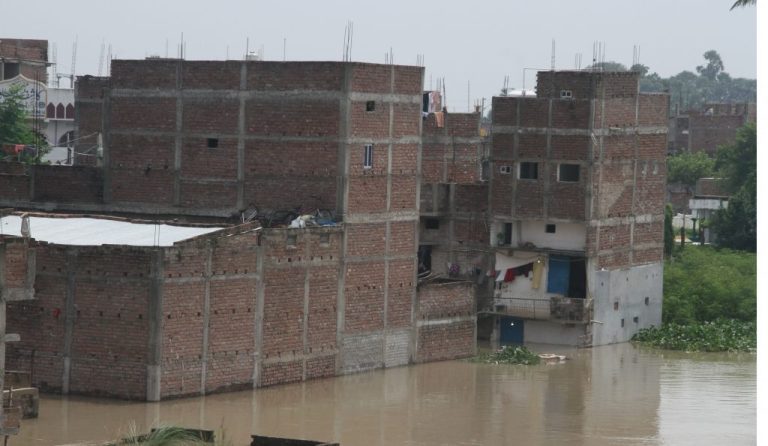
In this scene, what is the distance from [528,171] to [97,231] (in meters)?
12.0

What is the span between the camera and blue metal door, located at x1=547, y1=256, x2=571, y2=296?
4091cm

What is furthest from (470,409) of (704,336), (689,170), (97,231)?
(689,170)

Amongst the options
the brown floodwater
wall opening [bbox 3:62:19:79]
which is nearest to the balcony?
the brown floodwater

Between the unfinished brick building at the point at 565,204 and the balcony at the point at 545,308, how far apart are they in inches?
0.9

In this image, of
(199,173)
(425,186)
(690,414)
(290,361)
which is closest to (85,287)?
(290,361)

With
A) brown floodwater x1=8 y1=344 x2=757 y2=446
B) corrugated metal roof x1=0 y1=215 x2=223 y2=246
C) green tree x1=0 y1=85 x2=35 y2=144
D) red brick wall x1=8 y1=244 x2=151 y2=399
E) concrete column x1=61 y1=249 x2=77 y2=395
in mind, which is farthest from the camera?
green tree x1=0 y1=85 x2=35 y2=144

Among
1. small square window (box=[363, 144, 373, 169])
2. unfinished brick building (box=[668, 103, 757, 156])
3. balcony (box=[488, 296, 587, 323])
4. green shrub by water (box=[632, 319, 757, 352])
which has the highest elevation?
unfinished brick building (box=[668, 103, 757, 156])

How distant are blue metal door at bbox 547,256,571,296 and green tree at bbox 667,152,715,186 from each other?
41048 millimetres

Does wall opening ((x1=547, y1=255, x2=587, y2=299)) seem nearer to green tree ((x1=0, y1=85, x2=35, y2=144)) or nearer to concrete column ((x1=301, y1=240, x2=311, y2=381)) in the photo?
concrete column ((x1=301, y1=240, x2=311, y2=381))

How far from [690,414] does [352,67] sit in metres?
9.11

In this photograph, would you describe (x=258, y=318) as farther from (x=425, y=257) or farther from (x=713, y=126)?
(x=713, y=126)

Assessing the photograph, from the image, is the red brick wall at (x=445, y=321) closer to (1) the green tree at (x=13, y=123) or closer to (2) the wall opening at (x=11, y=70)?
(1) the green tree at (x=13, y=123)

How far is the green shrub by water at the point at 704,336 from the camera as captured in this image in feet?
135

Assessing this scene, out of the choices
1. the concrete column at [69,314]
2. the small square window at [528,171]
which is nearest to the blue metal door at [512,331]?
the small square window at [528,171]
